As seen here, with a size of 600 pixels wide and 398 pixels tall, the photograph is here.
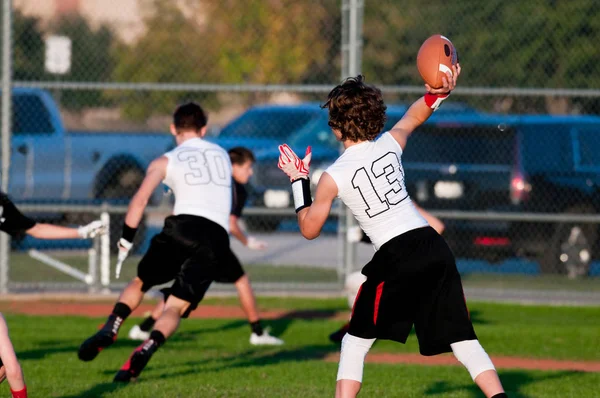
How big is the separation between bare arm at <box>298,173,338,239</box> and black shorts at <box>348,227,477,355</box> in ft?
1.20

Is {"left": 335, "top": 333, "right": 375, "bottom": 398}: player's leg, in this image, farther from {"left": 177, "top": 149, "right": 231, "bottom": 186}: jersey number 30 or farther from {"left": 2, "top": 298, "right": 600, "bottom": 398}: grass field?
{"left": 177, "top": 149, "right": 231, "bottom": 186}: jersey number 30

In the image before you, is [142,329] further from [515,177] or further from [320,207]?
[515,177]

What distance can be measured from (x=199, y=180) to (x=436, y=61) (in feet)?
8.61

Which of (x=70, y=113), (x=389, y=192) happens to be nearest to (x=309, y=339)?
(x=389, y=192)

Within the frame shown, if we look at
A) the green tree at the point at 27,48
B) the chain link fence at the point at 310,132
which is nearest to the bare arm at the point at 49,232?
the chain link fence at the point at 310,132

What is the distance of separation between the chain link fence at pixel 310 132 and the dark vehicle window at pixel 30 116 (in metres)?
0.02

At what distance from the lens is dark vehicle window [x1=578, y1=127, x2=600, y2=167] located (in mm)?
15148

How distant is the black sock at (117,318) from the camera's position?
7863 mm

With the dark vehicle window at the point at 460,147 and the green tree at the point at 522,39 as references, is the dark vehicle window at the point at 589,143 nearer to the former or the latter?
the dark vehicle window at the point at 460,147

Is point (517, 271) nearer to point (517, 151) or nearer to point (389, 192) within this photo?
point (517, 151)

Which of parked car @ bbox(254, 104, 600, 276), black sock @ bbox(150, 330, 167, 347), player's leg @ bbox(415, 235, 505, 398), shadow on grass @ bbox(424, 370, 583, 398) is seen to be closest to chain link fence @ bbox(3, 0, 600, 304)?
parked car @ bbox(254, 104, 600, 276)

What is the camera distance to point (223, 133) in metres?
15.7

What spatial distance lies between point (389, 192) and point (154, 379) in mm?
3006

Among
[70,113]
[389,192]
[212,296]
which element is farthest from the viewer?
[70,113]
